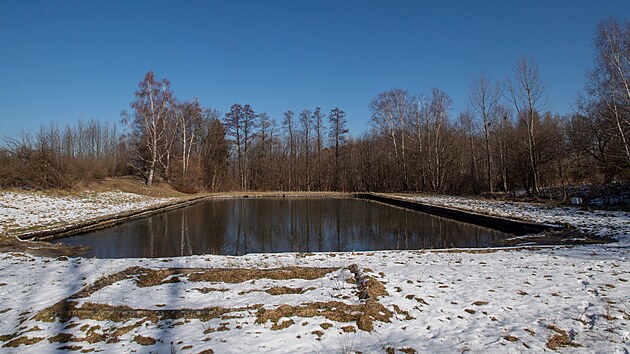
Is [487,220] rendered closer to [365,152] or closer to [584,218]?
[584,218]

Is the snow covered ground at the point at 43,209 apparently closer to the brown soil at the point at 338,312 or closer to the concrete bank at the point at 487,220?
the brown soil at the point at 338,312

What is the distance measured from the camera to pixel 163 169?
120 feet

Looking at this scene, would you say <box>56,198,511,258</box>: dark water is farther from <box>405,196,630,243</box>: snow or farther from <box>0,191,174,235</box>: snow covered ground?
<box>405,196,630,243</box>: snow

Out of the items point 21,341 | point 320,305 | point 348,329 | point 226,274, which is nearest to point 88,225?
point 226,274

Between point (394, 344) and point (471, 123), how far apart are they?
34.5 m

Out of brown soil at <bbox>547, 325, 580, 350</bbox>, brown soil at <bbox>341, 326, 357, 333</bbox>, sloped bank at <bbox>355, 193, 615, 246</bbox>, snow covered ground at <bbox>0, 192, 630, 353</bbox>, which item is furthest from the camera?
sloped bank at <bbox>355, 193, 615, 246</bbox>

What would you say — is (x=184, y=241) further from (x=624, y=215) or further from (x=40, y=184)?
(x=624, y=215)

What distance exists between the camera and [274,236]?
1282cm

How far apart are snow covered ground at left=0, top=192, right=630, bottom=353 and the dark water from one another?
3.07 metres

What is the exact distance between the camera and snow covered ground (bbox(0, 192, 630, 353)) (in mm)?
3500

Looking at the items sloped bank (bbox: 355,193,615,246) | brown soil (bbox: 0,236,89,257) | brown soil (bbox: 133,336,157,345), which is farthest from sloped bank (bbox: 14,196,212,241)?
sloped bank (bbox: 355,193,615,246)

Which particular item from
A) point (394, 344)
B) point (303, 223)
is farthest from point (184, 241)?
point (394, 344)

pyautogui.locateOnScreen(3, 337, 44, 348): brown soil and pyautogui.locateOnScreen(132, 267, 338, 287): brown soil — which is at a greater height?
pyautogui.locateOnScreen(132, 267, 338, 287): brown soil

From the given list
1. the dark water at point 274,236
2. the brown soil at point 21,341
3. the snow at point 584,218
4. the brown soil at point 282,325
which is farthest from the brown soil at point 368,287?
the snow at point 584,218
